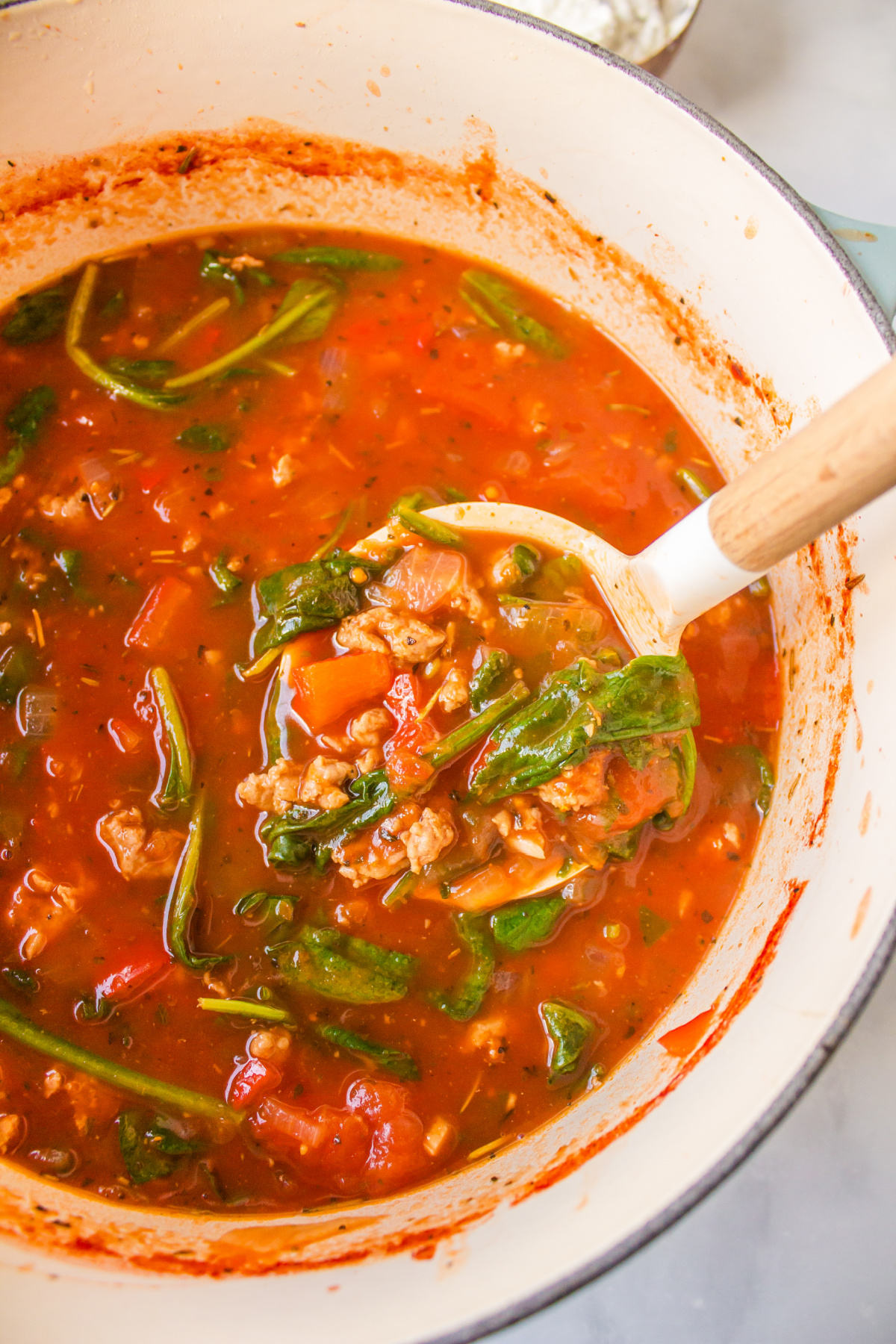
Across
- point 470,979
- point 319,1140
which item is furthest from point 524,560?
point 319,1140

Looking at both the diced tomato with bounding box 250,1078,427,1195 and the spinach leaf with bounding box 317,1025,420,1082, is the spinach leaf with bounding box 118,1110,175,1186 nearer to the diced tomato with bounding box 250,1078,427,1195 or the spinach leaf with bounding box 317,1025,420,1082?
the diced tomato with bounding box 250,1078,427,1195

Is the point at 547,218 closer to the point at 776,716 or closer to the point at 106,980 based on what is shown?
the point at 776,716

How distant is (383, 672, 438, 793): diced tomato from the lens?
2408mm

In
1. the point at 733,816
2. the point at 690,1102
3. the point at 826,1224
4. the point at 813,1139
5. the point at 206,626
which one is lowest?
the point at 826,1224

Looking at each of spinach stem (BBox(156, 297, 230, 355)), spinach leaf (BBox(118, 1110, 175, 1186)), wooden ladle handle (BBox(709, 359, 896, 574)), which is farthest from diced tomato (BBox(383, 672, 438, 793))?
spinach stem (BBox(156, 297, 230, 355))

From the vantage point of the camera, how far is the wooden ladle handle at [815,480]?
1.68 meters

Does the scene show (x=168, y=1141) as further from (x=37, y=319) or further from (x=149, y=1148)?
(x=37, y=319)

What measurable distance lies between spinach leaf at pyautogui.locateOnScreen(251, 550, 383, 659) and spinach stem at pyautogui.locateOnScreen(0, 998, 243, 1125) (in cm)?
114

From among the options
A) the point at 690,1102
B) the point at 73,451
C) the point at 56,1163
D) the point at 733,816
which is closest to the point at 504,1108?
the point at 690,1102

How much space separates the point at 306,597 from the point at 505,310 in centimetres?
118

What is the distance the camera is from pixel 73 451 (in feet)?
8.95

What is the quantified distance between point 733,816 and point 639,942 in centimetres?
45

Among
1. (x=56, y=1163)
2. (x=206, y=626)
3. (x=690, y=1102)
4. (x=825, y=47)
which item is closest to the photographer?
(x=690, y=1102)

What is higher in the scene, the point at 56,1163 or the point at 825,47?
the point at 825,47
